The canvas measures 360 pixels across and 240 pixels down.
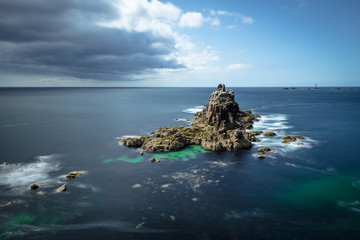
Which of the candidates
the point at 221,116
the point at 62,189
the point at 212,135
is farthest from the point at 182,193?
the point at 221,116

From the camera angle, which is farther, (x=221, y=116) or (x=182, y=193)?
(x=221, y=116)

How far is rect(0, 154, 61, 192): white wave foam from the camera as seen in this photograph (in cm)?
3722

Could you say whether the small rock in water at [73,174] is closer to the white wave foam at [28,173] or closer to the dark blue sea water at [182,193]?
the dark blue sea water at [182,193]

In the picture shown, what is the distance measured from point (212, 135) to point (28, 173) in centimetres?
4036

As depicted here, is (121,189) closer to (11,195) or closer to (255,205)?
(11,195)

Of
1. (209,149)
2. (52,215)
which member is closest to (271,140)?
(209,149)

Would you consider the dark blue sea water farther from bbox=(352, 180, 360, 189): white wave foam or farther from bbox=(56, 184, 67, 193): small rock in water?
bbox=(56, 184, 67, 193): small rock in water

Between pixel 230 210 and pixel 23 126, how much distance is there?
85.1 metres

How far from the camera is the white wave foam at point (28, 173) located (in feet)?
122

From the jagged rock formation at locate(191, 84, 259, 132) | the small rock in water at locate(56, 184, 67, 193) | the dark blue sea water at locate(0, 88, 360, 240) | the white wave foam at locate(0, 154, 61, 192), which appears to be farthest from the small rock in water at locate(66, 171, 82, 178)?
the jagged rock formation at locate(191, 84, 259, 132)

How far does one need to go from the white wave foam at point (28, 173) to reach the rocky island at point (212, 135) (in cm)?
1849

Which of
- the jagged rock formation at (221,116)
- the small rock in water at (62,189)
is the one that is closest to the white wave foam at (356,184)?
the jagged rock formation at (221,116)

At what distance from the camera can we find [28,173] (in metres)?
41.5

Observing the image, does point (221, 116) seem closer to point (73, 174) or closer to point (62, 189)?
point (73, 174)
